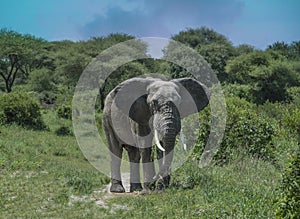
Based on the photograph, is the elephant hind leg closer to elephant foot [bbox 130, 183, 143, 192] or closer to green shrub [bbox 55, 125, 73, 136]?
elephant foot [bbox 130, 183, 143, 192]

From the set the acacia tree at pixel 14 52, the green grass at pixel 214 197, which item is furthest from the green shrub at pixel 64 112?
the green grass at pixel 214 197

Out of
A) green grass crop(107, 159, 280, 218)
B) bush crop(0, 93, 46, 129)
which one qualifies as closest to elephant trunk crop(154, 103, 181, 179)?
green grass crop(107, 159, 280, 218)

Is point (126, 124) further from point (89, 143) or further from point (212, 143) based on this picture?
point (89, 143)

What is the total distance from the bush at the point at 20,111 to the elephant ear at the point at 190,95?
41.3ft

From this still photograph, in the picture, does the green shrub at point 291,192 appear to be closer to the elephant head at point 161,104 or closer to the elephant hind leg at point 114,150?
the elephant head at point 161,104

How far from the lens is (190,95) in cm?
779

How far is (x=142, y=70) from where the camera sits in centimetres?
3036

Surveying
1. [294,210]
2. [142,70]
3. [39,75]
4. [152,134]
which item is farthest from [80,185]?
[39,75]

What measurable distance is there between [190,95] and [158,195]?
184 cm

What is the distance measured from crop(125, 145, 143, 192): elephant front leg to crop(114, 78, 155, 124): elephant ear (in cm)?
91

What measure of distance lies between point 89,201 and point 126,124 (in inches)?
65.0

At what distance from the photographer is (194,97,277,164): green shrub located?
9.93 m

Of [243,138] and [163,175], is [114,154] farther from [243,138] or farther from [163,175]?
[243,138]

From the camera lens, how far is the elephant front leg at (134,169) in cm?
843
